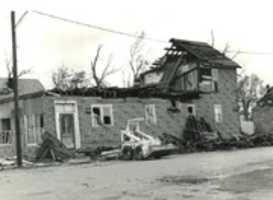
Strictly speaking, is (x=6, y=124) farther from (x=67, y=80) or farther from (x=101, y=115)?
(x=67, y=80)

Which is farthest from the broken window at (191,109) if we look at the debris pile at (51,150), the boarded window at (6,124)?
the boarded window at (6,124)

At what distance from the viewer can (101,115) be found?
1406 inches

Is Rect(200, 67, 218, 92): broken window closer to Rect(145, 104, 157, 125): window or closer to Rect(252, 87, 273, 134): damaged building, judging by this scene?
Rect(145, 104, 157, 125): window

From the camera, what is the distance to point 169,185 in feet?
48.7

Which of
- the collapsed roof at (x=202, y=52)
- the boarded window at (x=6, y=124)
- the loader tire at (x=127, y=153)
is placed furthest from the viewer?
the collapsed roof at (x=202, y=52)

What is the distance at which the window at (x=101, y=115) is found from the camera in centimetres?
3512

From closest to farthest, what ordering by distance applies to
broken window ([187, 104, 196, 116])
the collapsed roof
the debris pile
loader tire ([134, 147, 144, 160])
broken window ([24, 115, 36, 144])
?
loader tire ([134, 147, 144, 160]) < the debris pile < broken window ([24, 115, 36, 144]) < broken window ([187, 104, 196, 116]) < the collapsed roof

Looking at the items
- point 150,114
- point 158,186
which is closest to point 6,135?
point 150,114

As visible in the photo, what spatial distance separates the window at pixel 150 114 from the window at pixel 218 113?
7651mm

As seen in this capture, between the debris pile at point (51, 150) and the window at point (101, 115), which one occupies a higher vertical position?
the window at point (101, 115)

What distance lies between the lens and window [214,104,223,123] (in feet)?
147

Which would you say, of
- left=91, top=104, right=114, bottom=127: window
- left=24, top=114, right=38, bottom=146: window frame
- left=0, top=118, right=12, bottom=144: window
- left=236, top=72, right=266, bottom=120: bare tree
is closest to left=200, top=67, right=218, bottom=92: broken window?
left=91, top=104, right=114, bottom=127: window

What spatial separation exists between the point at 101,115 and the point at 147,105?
4458 millimetres

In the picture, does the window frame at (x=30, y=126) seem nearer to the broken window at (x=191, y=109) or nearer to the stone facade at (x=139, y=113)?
the stone facade at (x=139, y=113)
